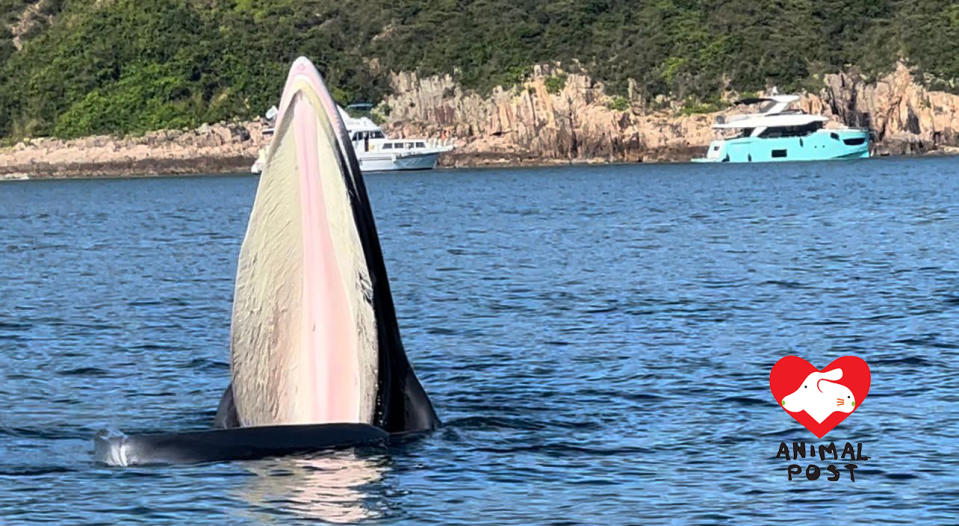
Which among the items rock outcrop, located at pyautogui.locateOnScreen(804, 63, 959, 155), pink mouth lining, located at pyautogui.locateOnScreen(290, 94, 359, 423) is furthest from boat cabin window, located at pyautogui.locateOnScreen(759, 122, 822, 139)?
pink mouth lining, located at pyautogui.locateOnScreen(290, 94, 359, 423)

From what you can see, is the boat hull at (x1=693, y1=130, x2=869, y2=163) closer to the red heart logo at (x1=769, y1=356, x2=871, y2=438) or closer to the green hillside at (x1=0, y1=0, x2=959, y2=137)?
the green hillside at (x1=0, y1=0, x2=959, y2=137)

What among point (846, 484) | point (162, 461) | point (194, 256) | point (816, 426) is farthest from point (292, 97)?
point (194, 256)

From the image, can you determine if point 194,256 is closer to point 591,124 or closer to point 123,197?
point 123,197

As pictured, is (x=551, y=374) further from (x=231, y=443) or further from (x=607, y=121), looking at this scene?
(x=607, y=121)

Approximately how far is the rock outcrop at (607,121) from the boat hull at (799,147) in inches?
189

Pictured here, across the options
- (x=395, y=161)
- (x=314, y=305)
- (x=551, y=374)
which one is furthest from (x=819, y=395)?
(x=395, y=161)

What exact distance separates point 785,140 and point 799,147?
132 centimetres

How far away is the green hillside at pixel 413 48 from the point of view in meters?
137

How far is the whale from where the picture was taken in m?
8.31

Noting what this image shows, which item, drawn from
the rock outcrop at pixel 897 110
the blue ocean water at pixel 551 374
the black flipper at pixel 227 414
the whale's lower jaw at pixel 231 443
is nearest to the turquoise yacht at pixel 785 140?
the rock outcrop at pixel 897 110

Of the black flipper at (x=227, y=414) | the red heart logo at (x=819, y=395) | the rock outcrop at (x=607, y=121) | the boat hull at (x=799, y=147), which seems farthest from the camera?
the rock outcrop at (x=607, y=121)

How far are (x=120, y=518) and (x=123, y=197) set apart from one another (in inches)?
3388

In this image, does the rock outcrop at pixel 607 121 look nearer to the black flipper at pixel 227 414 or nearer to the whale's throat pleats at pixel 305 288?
the black flipper at pixel 227 414

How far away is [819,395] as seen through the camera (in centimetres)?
1273
